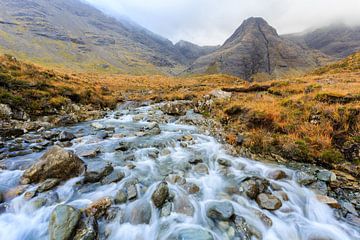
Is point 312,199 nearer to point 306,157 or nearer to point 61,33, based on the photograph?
point 306,157

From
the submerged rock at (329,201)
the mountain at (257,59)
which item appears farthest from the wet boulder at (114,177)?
the mountain at (257,59)

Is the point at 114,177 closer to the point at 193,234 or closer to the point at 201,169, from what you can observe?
the point at 201,169

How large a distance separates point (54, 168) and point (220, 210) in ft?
16.4

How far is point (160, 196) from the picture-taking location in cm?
480

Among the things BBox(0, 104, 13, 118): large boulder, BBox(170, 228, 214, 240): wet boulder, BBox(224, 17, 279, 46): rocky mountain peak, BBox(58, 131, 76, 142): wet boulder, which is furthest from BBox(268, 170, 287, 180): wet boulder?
BBox(224, 17, 279, 46): rocky mountain peak

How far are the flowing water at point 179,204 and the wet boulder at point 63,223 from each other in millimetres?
507

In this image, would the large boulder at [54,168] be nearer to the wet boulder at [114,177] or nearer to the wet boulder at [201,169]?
the wet boulder at [114,177]

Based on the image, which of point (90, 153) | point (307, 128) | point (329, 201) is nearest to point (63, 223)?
point (90, 153)

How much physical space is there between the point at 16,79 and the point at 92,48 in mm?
190624

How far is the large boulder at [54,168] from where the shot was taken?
523 centimetres

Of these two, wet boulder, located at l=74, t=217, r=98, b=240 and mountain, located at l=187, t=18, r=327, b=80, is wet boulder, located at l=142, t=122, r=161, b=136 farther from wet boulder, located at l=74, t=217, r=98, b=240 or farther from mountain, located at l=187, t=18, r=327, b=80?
mountain, located at l=187, t=18, r=327, b=80

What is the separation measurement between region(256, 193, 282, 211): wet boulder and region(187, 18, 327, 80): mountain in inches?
4323

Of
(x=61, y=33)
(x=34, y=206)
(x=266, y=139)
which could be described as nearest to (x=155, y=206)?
(x=34, y=206)

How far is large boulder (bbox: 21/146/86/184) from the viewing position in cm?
523
